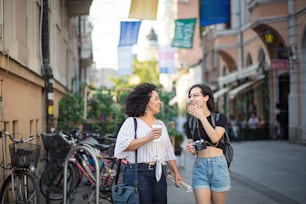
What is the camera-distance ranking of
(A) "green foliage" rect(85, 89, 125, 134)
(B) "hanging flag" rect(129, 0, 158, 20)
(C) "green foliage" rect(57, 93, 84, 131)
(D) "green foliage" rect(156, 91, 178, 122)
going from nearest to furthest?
1. (B) "hanging flag" rect(129, 0, 158, 20)
2. (A) "green foliage" rect(85, 89, 125, 134)
3. (D) "green foliage" rect(156, 91, 178, 122)
4. (C) "green foliage" rect(57, 93, 84, 131)

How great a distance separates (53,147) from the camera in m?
9.60

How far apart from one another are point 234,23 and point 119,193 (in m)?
29.7

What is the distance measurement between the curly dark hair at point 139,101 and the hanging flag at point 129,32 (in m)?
14.2

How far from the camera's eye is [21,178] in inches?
277

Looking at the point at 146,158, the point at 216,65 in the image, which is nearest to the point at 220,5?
the point at 146,158

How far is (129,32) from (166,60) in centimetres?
873

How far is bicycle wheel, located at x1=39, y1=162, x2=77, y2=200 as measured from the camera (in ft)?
28.8

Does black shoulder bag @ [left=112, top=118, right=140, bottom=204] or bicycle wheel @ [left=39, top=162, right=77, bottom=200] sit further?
bicycle wheel @ [left=39, top=162, right=77, bottom=200]

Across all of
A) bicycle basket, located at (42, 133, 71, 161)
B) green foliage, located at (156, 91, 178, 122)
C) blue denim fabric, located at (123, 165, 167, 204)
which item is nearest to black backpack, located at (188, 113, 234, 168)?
blue denim fabric, located at (123, 165, 167, 204)

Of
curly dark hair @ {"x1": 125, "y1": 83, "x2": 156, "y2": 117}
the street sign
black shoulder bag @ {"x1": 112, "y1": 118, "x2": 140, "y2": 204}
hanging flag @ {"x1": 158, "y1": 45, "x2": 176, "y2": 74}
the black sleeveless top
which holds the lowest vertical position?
black shoulder bag @ {"x1": 112, "y1": 118, "x2": 140, "y2": 204}

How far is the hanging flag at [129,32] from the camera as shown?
64.3 ft

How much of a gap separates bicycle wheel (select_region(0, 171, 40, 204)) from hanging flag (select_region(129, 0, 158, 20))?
7560mm

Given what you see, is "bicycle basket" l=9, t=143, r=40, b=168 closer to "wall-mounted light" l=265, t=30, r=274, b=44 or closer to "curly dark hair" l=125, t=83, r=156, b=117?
"curly dark hair" l=125, t=83, r=156, b=117

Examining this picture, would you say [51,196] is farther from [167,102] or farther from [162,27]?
[162,27]
